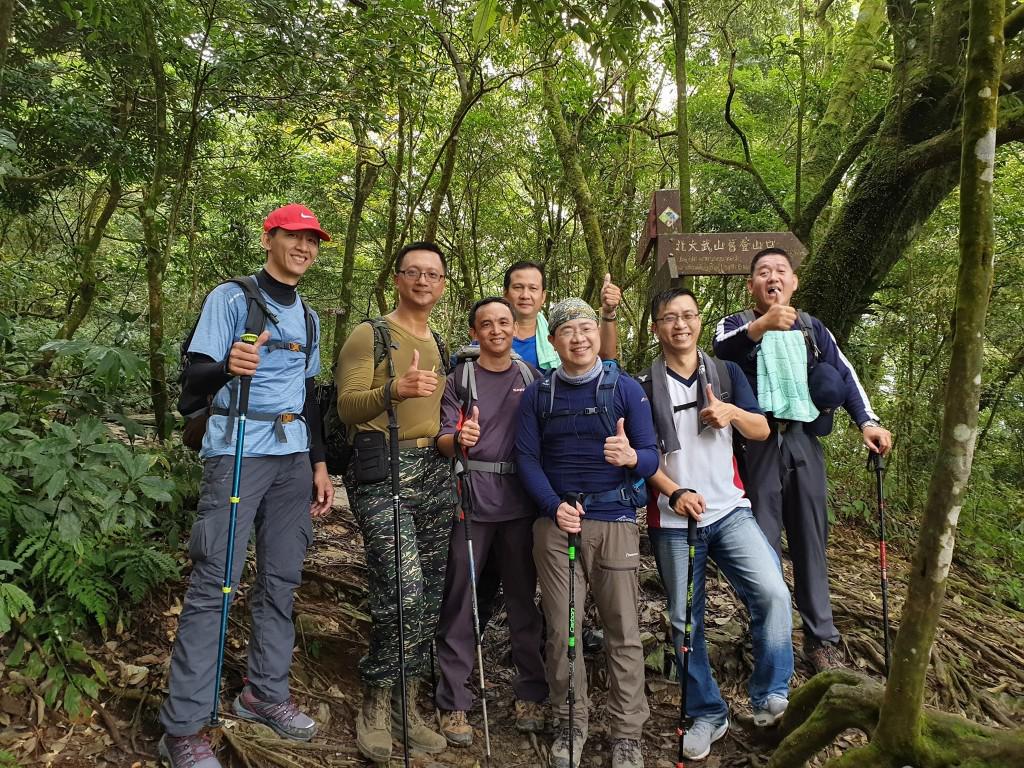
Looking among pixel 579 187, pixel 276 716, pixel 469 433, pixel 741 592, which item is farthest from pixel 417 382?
pixel 579 187

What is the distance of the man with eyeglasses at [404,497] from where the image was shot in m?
3.45

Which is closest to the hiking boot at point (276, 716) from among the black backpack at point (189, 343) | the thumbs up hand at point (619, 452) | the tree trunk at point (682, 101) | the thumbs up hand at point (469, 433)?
the black backpack at point (189, 343)

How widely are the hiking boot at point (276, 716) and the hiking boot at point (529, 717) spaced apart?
48.7 inches

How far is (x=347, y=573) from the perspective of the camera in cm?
520

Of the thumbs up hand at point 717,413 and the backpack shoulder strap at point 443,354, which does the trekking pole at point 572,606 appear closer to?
the thumbs up hand at point 717,413

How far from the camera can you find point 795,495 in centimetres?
376

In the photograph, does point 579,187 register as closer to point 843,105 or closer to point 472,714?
point 843,105

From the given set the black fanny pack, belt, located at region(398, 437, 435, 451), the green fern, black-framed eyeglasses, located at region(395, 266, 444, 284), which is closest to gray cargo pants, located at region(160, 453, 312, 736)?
the black fanny pack

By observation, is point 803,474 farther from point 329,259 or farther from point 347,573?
point 329,259

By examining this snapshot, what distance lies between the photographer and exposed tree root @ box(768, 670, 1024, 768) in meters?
2.19

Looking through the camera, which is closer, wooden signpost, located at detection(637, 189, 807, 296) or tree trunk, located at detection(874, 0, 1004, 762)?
tree trunk, located at detection(874, 0, 1004, 762)

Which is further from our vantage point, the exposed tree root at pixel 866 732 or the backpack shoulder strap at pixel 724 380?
the backpack shoulder strap at pixel 724 380

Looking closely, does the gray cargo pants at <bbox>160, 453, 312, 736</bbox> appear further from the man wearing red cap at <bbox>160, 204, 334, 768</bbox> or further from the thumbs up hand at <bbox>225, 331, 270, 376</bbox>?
the thumbs up hand at <bbox>225, 331, 270, 376</bbox>

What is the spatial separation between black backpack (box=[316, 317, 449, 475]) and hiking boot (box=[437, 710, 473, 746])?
163cm
